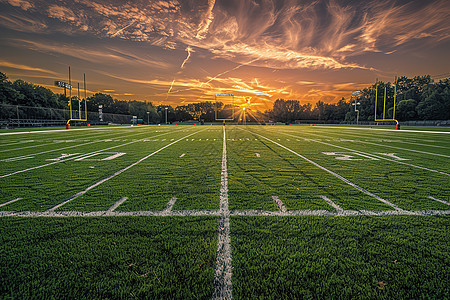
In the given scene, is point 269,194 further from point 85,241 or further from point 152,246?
point 85,241

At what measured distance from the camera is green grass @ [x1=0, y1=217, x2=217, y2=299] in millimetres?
1898

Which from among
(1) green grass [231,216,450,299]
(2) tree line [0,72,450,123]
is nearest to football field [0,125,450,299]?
(1) green grass [231,216,450,299]

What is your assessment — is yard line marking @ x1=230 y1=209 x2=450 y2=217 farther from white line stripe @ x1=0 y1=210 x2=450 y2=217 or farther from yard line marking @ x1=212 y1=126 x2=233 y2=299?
yard line marking @ x1=212 y1=126 x2=233 y2=299

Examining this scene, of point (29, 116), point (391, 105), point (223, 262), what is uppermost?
point (391, 105)

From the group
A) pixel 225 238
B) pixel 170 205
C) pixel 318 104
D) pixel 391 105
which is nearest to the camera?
pixel 225 238

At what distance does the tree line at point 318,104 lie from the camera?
63.8 m

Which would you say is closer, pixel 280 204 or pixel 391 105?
pixel 280 204

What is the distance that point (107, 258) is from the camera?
230 centimetres

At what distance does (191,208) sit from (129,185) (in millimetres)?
1985

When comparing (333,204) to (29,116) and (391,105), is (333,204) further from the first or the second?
(391,105)

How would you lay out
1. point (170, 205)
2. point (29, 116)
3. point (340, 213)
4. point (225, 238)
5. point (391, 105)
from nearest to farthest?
point (225, 238) → point (340, 213) → point (170, 205) → point (29, 116) → point (391, 105)

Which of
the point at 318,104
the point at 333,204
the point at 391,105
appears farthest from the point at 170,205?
the point at 318,104

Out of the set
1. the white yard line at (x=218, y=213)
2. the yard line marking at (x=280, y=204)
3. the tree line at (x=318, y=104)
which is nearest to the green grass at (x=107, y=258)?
the white yard line at (x=218, y=213)

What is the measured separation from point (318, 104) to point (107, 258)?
151 m
